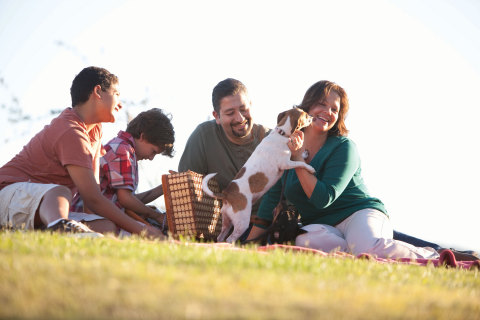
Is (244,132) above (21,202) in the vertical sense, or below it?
above

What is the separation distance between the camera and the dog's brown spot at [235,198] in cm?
507

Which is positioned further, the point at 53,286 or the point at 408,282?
the point at 408,282

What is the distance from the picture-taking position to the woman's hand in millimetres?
4953

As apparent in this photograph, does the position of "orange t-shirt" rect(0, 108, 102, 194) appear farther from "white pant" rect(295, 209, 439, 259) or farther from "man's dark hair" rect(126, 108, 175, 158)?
"white pant" rect(295, 209, 439, 259)

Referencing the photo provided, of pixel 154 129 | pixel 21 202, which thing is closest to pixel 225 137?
pixel 154 129

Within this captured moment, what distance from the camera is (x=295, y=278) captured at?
7.86 ft

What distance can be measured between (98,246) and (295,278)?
3.96 ft

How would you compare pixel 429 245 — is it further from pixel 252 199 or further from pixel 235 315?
pixel 235 315

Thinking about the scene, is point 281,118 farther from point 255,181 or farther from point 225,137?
point 225,137

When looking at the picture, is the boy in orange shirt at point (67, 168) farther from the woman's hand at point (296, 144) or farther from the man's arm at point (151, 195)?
the woman's hand at point (296, 144)

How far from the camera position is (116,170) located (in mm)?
5297

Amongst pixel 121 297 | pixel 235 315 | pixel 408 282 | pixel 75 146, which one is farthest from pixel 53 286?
pixel 75 146

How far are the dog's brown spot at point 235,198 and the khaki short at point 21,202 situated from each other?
63.6 inches

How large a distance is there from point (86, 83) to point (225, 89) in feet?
4.98
